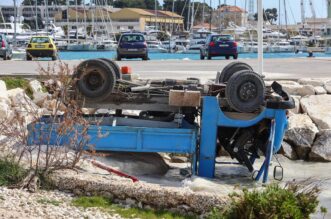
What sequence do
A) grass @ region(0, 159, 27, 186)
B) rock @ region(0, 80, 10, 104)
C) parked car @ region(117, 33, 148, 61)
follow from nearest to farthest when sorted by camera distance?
1. grass @ region(0, 159, 27, 186)
2. rock @ region(0, 80, 10, 104)
3. parked car @ region(117, 33, 148, 61)

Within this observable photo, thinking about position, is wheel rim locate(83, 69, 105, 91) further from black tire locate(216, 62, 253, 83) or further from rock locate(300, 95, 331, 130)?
rock locate(300, 95, 331, 130)

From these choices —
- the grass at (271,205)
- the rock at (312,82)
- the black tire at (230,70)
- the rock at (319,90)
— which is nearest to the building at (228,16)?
the rock at (312,82)

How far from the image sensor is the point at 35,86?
18.5 metres

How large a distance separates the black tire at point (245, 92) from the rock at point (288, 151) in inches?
155

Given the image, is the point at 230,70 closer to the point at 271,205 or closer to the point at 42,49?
the point at 271,205

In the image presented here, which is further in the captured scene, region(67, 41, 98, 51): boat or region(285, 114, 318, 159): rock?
region(67, 41, 98, 51): boat

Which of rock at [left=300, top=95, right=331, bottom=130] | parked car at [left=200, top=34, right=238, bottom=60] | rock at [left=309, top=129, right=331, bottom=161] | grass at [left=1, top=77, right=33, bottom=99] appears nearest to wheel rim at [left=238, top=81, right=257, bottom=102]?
rock at [left=309, top=129, right=331, bottom=161]

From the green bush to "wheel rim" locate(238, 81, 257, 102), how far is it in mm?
4419

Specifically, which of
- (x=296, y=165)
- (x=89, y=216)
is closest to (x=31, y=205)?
(x=89, y=216)

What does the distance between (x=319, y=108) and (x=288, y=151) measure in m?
2.38

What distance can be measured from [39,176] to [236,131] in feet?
15.3

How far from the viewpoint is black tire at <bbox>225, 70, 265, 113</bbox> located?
41.7 ft

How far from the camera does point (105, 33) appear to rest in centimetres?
9181

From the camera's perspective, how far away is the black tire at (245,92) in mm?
12719
